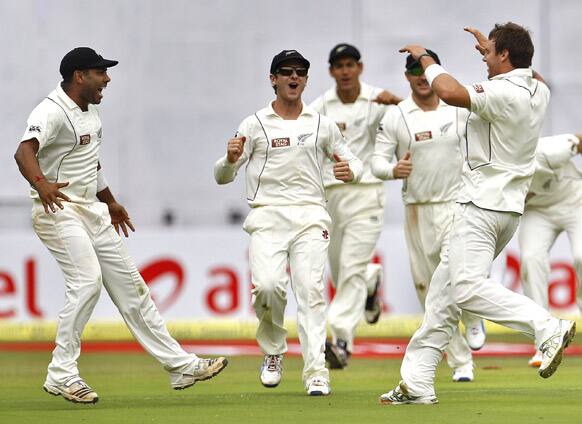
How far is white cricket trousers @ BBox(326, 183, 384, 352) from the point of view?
39.5 feet

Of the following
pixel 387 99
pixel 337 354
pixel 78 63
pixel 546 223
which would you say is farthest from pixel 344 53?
pixel 78 63

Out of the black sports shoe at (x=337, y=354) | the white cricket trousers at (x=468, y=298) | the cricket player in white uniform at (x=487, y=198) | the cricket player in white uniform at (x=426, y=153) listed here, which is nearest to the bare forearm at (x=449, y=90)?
the cricket player in white uniform at (x=487, y=198)

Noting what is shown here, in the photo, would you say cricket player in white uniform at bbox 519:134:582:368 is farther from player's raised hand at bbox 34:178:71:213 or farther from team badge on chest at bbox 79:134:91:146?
player's raised hand at bbox 34:178:71:213

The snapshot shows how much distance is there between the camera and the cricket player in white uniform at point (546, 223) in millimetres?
11917

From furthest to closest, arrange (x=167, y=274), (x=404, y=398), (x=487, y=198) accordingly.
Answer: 1. (x=167, y=274)
2. (x=404, y=398)
3. (x=487, y=198)

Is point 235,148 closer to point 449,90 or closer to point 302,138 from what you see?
point 302,138

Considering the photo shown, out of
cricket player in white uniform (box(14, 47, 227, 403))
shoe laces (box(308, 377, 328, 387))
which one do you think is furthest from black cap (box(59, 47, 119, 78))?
shoe laces (box(308, 377, 328, 387))

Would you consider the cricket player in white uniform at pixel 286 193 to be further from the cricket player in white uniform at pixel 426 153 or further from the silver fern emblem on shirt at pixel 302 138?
the cricket player in white uniform at pixel 426 153

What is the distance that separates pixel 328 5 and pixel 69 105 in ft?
23.9

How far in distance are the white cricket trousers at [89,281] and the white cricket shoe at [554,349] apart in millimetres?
2284

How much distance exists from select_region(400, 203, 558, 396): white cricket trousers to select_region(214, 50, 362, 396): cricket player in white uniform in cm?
119

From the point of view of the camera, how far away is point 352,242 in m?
12.1

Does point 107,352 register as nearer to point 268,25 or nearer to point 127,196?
point 127,196

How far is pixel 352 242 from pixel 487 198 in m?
3.75
